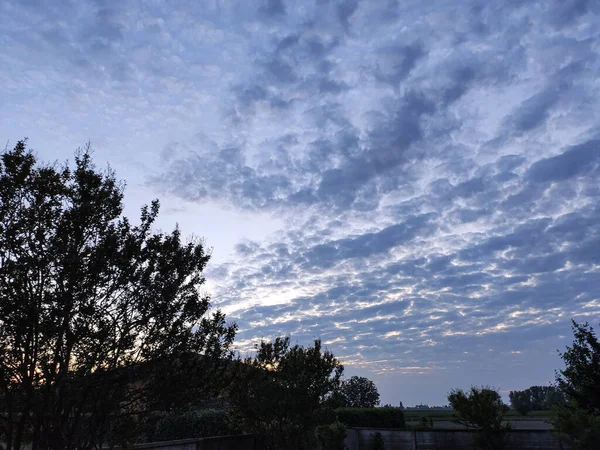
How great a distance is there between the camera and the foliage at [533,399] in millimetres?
86375

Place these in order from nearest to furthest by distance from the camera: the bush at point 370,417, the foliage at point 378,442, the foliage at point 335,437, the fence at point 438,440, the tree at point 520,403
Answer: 1. the fence at point 438,440
2. the foliage at point 335,437
3. the foliage at point 378,442
4. the bush at point 370,417
5. the tree at point 520,403

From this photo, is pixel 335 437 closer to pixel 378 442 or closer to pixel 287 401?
pixel 378 442

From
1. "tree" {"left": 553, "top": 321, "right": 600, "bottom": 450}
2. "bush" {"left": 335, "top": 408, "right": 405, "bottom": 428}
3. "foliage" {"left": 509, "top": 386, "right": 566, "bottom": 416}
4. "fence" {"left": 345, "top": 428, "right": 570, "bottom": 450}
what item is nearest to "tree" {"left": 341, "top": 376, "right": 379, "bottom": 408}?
"foliage" {"left": 509, "top": 386, "right": 566, "bottom": 416}

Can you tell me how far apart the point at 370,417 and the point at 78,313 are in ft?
95.3

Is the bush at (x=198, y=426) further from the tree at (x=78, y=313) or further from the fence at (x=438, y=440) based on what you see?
the tree at (x=78, y=313)

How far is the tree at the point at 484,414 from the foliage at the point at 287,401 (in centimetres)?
900

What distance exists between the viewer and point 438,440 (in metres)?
24.3

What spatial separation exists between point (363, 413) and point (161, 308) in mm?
27553

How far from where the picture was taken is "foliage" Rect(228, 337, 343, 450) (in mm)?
17672

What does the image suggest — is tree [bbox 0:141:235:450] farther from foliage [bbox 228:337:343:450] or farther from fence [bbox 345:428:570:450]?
fence [bbox 345:428:570:450]

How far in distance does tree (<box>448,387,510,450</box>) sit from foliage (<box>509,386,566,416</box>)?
41802mm

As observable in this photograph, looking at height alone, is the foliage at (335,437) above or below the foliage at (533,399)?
below

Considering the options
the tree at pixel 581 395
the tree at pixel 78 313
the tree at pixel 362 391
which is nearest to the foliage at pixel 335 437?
the tree at pixel 581 395

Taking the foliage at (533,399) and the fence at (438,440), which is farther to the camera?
the foliage at (533,399)
